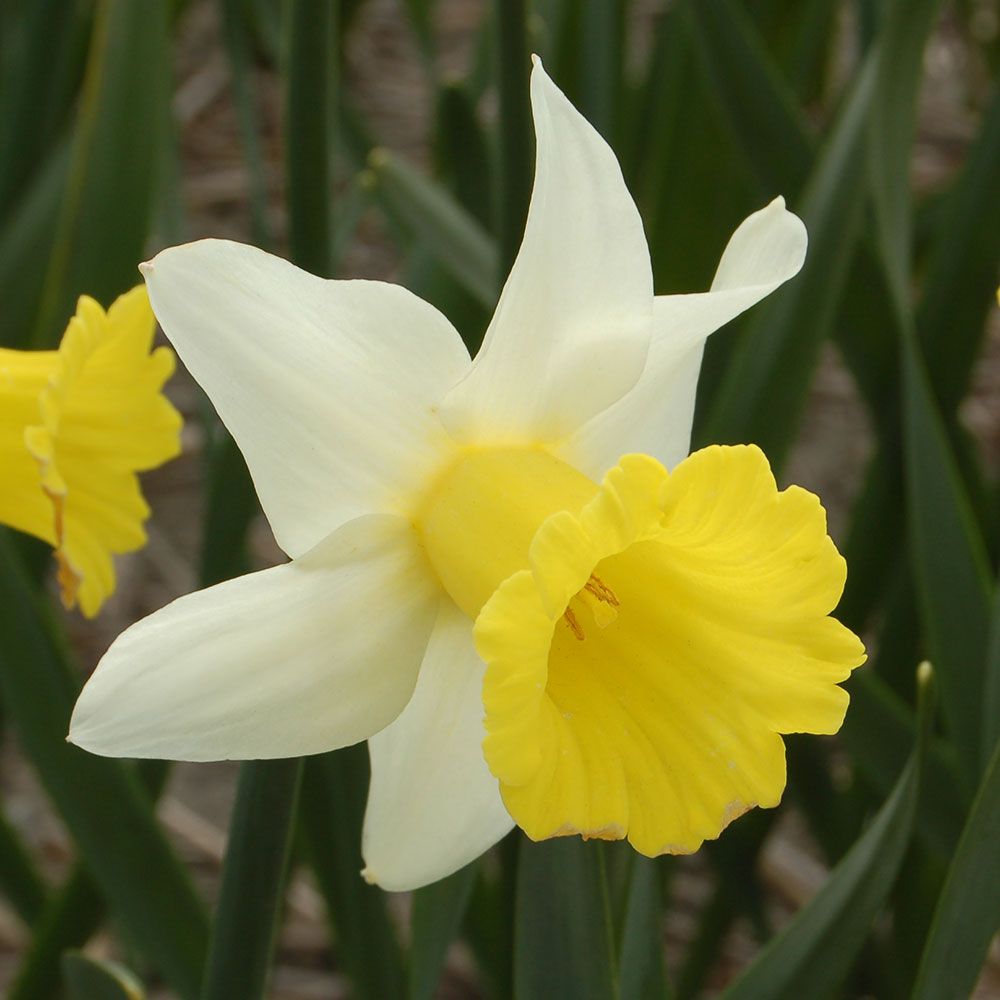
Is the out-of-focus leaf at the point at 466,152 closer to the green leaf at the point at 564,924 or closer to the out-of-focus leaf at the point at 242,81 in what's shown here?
the out-of-focus leaf at the point at 242,81

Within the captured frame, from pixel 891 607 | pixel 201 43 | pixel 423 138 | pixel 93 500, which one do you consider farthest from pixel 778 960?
pixel 201 43

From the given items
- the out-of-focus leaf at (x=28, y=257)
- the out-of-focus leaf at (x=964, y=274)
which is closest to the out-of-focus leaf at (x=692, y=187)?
the out-of-focus leaf at (x=964, y=274)

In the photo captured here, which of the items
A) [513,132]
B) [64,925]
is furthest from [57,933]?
[513,132]

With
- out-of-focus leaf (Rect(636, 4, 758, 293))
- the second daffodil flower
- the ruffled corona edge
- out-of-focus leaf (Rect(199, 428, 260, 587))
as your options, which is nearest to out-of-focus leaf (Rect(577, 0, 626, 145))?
out-of-focus leaf (Rect(636, 4, 758, 293))

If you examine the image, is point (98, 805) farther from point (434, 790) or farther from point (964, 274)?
point (964, 274)

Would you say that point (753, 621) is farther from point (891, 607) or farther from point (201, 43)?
point (201, 43)

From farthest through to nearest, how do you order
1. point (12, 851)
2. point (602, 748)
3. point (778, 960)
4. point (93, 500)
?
point (12, 851)
point (93, 500)
point (778, 960)
point (602, 748)

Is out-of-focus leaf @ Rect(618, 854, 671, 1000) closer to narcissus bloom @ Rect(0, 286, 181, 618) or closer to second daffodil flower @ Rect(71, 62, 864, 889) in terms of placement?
second daffodil flower @ Rect(71, 62, 864, 889)
